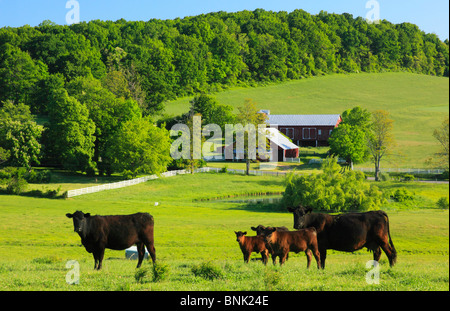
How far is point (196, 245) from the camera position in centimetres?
3083

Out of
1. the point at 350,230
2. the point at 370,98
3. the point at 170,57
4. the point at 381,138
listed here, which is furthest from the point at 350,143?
the point at 170,57

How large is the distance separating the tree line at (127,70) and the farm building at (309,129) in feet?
40.9

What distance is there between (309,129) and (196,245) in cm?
7621

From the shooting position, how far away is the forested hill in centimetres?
12200

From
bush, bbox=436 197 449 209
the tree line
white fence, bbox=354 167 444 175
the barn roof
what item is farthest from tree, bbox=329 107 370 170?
bush, bbox=436 197 449 209

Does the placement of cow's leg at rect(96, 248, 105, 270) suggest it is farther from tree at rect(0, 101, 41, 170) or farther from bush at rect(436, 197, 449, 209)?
tree at rect(0, 101, 41, 170)

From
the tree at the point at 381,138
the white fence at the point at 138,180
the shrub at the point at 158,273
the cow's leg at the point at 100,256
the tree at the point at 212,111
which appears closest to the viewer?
the shrub at the point at 158,273

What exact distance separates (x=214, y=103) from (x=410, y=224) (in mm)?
73111

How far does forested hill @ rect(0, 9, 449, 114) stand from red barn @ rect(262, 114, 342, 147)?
32.5 m

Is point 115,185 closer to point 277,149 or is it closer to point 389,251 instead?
point 277,149

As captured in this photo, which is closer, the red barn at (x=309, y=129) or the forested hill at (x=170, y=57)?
the red barn at (x=309, y=129)

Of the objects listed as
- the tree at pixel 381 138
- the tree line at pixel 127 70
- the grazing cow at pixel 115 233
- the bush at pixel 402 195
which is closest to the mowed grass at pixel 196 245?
the grazing cow at pixel 115 233

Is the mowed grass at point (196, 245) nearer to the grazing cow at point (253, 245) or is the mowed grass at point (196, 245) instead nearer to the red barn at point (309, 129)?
the grazing cow at point (253, 245)

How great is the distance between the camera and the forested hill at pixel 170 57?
122000 mm
